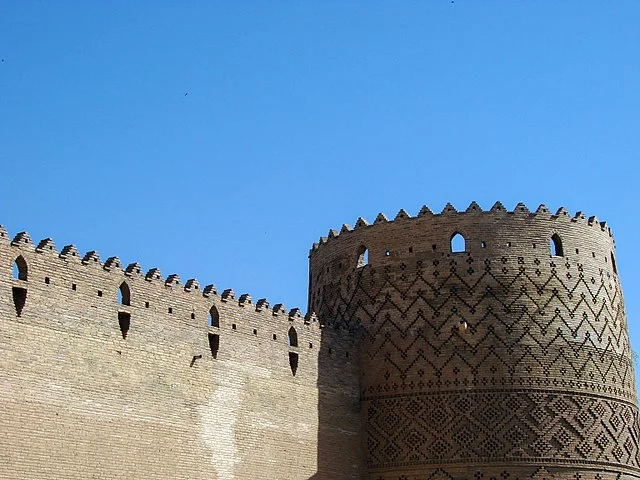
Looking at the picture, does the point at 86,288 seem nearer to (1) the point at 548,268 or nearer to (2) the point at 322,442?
(2) the point at 322,442

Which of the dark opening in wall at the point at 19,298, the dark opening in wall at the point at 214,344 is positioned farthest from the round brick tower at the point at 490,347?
the dark opening in wall at the point at 19,298

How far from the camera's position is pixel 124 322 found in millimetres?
12719

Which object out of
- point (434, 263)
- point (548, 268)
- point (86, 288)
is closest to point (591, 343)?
point (548, 268)

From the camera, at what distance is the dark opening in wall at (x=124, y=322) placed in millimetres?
12656

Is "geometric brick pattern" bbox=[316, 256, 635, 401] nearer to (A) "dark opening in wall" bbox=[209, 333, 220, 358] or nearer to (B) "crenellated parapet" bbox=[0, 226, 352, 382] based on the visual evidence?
(B) "crenellated parapet" bbox=[0, 226, 352, 382]

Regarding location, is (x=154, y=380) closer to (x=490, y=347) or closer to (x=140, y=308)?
(x=140, y=308)

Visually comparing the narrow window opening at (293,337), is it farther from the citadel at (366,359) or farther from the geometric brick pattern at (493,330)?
the geometric brick pattern at (493,330)

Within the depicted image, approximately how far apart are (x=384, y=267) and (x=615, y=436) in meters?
4.00

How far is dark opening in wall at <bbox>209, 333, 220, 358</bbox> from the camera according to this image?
13.8 meters

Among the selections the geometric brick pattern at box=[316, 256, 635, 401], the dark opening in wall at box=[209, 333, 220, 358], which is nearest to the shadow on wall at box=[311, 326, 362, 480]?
the geometric brick pattern at box=[316, 256, 635, 401]

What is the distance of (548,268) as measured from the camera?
15789 mm

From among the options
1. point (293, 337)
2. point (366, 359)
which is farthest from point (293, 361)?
point (366, 359)

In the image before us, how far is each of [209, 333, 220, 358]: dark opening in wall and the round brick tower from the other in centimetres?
284

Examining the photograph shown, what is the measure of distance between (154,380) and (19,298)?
6.54 feet
